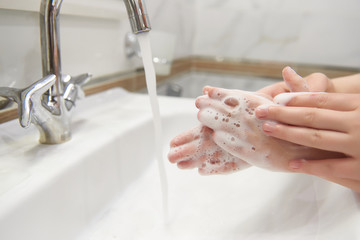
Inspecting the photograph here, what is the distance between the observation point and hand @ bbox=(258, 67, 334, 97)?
1.33 feet

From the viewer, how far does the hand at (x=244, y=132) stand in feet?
1.14

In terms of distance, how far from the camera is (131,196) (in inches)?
20.0

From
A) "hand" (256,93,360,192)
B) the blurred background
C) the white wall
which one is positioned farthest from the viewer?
the white wall

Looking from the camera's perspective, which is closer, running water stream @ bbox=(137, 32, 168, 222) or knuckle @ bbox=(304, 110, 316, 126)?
knuckle @ bbox=(304, 110, 316, 126)

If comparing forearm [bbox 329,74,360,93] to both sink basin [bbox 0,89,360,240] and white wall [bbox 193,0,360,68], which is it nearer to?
sink basin [bbox 0,89,360,240]

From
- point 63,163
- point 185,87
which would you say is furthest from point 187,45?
point 63,163

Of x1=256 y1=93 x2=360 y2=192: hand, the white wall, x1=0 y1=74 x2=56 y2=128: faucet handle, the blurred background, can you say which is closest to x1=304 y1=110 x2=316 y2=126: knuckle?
x1=256 y1=93 x2=360 y2=192: hand

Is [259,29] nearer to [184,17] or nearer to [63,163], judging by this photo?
[184,17]

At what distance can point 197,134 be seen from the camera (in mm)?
399

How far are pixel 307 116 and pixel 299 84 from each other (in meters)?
0.10

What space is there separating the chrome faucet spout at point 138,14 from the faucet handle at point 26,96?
128mm

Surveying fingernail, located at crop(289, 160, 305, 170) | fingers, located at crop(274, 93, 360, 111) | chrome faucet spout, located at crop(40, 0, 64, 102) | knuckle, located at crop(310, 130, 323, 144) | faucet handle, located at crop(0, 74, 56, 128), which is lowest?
fingernail, located at crop(289, 160, 305, 170)

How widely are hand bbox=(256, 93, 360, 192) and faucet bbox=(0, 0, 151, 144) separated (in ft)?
0.67

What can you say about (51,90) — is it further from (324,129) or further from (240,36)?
(240,36)
